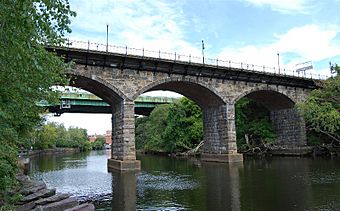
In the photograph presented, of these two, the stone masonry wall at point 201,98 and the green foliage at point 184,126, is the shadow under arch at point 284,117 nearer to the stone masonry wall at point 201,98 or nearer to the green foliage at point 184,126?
the stone masonry wall at point 201,98

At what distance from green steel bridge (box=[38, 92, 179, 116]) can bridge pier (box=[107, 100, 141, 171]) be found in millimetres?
17606

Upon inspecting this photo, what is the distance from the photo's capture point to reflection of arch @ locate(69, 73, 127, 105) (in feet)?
78.5

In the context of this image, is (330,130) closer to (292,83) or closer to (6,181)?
(292,83)

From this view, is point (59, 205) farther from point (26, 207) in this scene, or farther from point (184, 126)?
point (184, 126)

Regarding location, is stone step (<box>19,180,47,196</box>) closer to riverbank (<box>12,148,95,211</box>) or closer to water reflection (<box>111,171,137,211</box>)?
riverbank (<box>12,148,95,211</box>)

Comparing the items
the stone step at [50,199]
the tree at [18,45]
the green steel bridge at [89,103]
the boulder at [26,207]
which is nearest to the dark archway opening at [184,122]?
the green steel bridge at [89,103]

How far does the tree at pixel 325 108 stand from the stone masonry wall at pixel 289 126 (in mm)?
2638

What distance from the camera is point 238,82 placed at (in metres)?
31.1

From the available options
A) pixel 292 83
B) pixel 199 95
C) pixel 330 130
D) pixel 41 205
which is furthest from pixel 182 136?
pixel 41 205

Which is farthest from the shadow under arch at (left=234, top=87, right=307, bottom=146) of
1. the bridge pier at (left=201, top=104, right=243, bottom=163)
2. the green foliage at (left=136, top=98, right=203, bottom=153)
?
the green foliage at (left=136, top=98, right=203, bottom=153)

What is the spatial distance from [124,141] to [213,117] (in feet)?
36.3

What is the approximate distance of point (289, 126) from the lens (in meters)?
37.3

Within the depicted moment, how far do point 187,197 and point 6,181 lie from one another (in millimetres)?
7250

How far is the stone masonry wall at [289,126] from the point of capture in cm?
3600
